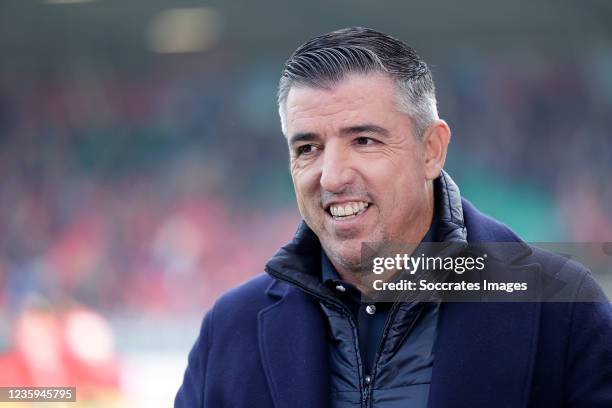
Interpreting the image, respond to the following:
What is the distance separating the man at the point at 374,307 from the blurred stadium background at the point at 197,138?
218 inches

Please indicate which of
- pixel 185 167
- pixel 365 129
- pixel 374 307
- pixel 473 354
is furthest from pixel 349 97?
pixel 185 167

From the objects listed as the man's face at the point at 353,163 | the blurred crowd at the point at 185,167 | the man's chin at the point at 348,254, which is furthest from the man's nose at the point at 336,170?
the blurred crowd at the point at 185,167

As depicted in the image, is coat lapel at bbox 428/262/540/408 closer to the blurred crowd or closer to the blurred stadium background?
the blurred stadium background

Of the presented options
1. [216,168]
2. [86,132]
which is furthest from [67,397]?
[86,132]

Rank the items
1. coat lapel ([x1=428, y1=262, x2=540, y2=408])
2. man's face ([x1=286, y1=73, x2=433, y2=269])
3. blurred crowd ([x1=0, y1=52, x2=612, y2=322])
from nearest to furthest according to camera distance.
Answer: coat lapel ([x1=428, y1=262, x2=540, y2=408]) → man's face ([x1=286, y1=73, x2=433, y2=269]) → blurred crowd ([x1=0, y1=52, x2=612, y2=322])

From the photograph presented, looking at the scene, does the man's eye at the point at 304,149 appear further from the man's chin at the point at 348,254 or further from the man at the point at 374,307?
the man's chin at the point at 348,254

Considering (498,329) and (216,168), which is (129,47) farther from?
(498,329)

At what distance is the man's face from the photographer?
4.59ft

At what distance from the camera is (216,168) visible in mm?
8484

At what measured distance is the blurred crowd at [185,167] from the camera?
25.4 ft

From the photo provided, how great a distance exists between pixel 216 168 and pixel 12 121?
2.39 m

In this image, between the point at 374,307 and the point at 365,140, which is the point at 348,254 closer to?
the point at 374,307

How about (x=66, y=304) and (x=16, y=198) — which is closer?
(x=66, y=304)

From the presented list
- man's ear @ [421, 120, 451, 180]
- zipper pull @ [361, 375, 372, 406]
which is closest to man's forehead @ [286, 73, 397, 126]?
man's ear @ [421, 120, 451, 180]
